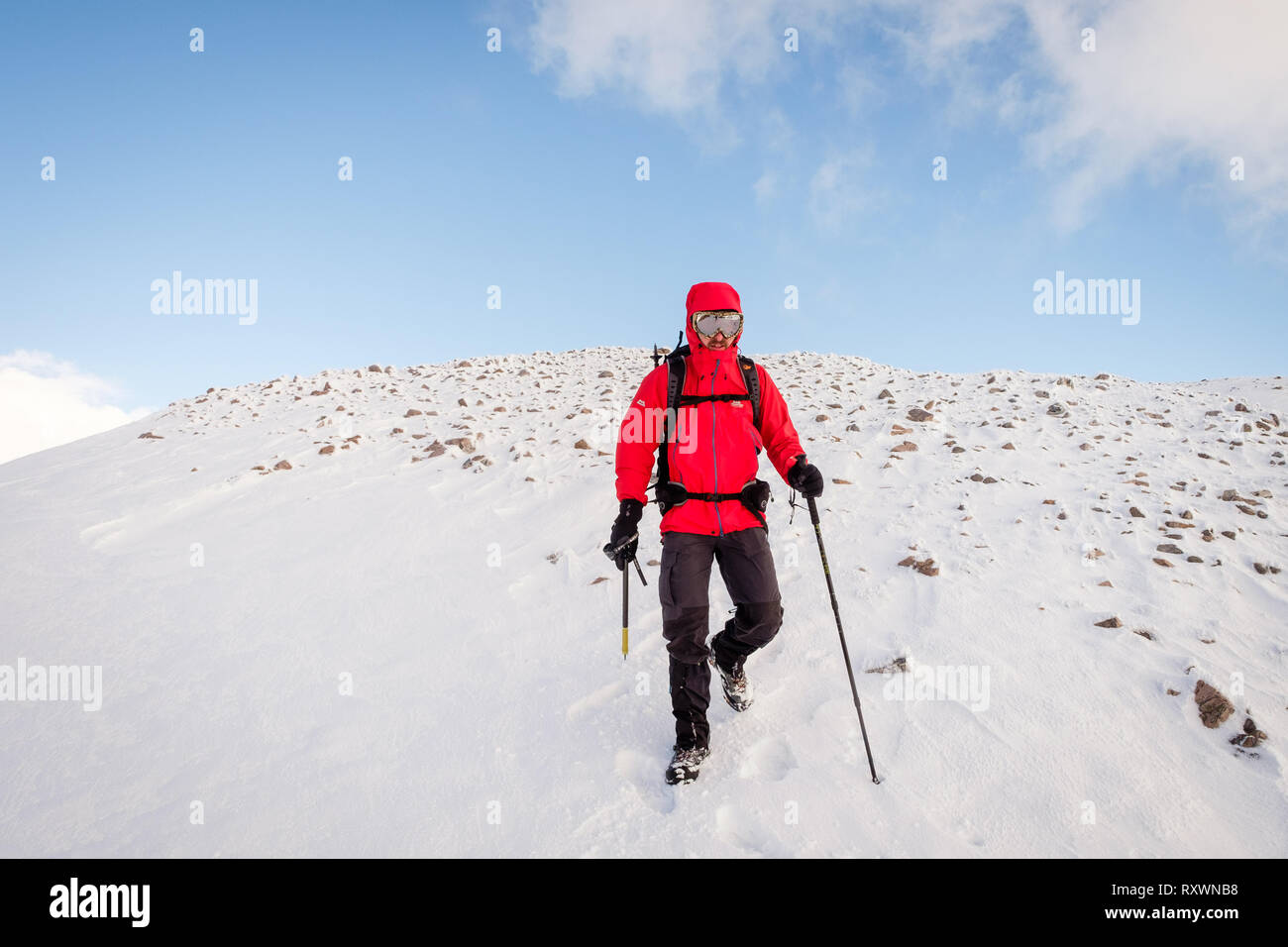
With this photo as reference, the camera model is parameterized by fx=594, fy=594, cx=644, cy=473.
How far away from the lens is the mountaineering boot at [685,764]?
11.9 ft

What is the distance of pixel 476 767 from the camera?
393cm

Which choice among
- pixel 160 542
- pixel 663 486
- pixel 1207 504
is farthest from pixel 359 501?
pixel 1207 504

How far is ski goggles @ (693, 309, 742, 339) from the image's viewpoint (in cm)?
401

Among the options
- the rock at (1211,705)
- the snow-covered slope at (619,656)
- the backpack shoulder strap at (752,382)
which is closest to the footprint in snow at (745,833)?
the snow-covered slope at (619,656)

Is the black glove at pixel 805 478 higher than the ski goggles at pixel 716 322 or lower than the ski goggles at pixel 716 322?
lower

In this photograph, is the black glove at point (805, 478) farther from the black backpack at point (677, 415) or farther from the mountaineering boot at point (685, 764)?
the mountaineering boot at point (685, 764)

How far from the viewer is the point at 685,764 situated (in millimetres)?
3672

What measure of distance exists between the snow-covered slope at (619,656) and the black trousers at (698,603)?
41 cm

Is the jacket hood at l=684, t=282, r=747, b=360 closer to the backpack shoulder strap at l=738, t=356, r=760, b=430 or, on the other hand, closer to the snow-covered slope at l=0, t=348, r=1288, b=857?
the backpack shoulder strap at l=738, t=356, r=760, b=430

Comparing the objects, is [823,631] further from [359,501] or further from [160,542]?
[160,542]

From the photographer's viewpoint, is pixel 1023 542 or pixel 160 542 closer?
pixel 1023 542

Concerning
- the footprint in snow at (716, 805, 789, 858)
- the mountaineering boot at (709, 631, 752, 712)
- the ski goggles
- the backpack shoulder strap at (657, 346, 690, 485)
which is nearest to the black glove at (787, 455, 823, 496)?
the backpack shoulder strap at (657, 346, 690, 485)

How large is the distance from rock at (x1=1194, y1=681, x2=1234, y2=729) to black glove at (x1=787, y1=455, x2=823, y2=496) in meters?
2.98
